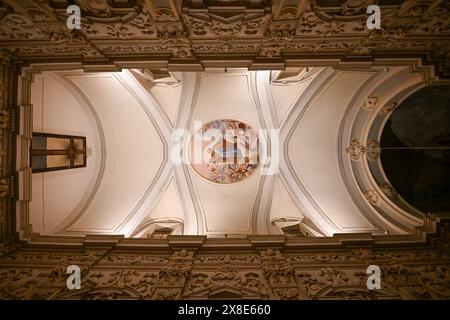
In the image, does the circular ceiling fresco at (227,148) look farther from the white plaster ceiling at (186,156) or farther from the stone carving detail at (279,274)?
the stone carving detail at (279,274)

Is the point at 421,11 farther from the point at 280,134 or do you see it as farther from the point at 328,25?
the point at 280,134

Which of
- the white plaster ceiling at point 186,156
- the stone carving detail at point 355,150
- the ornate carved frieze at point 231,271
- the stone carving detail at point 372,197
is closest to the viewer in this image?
the ornate carved frieze at point 231,271

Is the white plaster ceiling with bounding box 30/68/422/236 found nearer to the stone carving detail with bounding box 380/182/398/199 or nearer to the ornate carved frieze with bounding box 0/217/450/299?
the stone carving detail with bounding box 380/182/398/199

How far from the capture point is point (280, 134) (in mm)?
11719

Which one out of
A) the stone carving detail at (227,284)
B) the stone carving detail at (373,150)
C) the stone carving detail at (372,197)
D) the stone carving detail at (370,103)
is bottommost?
the stone carving detail at (227,284)

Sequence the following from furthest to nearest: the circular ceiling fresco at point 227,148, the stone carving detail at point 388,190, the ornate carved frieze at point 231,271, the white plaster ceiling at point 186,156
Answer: the circular ceiling fresco at point 227,148, the white plaster ceiling at point 186,156, the stone carving detail at point 388,190, the ornate carved frieze at point 231,271

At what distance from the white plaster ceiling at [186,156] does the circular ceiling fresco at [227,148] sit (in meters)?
0.31

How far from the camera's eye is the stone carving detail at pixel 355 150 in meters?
10.3

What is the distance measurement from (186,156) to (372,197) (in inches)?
274

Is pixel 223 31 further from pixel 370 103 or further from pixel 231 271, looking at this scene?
pixel 370 103

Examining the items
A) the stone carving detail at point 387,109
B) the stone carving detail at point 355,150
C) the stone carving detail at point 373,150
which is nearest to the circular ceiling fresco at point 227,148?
Result: the stone carving detail at point 355,150

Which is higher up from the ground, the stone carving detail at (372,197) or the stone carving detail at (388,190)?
the stone carving detail at (388,190)

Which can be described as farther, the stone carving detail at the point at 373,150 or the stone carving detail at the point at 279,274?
the stone carving detail at the point at 373,150

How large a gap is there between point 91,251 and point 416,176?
957 cm
